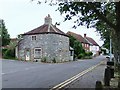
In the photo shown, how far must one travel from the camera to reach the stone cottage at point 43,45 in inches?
2559

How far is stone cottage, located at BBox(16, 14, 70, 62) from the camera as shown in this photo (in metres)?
65.0

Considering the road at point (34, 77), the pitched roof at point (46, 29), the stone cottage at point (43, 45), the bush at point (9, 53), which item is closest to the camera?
the road at point (34, 77)

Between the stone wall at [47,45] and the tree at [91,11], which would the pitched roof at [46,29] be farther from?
the tree at [91,11]

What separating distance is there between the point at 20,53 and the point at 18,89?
2160 inches

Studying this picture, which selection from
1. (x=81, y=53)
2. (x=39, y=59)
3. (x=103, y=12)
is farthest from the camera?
(x=81, y=53)

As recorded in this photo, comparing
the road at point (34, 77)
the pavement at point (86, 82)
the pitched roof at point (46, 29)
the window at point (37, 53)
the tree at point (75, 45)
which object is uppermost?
the pitched roof at point (46, 29)

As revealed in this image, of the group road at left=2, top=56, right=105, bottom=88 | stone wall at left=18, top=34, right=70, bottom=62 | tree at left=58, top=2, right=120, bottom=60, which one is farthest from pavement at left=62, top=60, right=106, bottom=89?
stone wall at left=18, top=34, right=70, bottom=62

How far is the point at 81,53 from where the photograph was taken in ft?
303

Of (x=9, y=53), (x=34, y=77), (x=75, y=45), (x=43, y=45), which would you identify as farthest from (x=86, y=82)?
(x=75, y=45)

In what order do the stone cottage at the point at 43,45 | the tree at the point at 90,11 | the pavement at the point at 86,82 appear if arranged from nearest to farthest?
the tree at the point at 90,11 < the pavement at the point at 86,82 < the stone cottage at the point at 43,45

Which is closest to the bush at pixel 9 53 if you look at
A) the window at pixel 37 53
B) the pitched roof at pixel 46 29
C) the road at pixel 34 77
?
the pitched roof at pixel 46 29

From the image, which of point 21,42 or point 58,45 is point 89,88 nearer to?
point 58,45

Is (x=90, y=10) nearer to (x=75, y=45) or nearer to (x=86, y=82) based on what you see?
(x=86, y=82)

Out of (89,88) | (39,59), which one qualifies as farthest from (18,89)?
(39,59)
